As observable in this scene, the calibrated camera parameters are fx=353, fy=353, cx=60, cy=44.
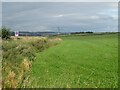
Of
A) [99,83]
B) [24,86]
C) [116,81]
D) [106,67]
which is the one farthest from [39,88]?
[106,67]

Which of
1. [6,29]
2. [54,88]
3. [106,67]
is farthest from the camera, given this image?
[6,29]

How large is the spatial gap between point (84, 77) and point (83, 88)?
458 centimetres

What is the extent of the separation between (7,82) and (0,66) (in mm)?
3124

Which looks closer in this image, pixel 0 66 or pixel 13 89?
pixel 13 89

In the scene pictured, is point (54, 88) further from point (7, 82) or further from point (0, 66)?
point (0, 66)

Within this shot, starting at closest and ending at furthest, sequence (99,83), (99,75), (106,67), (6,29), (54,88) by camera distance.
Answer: (54,88) → (99,83) → (99,75) → (106,67) → (6,29)

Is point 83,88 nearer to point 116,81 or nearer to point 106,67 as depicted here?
point 116,81

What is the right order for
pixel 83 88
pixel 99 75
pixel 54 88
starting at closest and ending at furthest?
1. pixel 54 88
2. pixel 83 88
3. pixel 99 75

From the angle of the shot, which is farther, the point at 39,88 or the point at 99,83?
the point at 99,83

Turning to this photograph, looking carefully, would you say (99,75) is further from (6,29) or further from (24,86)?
(6,29)

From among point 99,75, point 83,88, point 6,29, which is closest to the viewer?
point 83,88

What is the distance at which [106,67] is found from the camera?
850 inches

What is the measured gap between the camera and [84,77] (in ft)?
55.3

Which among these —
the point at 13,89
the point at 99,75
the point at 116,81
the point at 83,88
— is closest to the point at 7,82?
the point at 13,89
